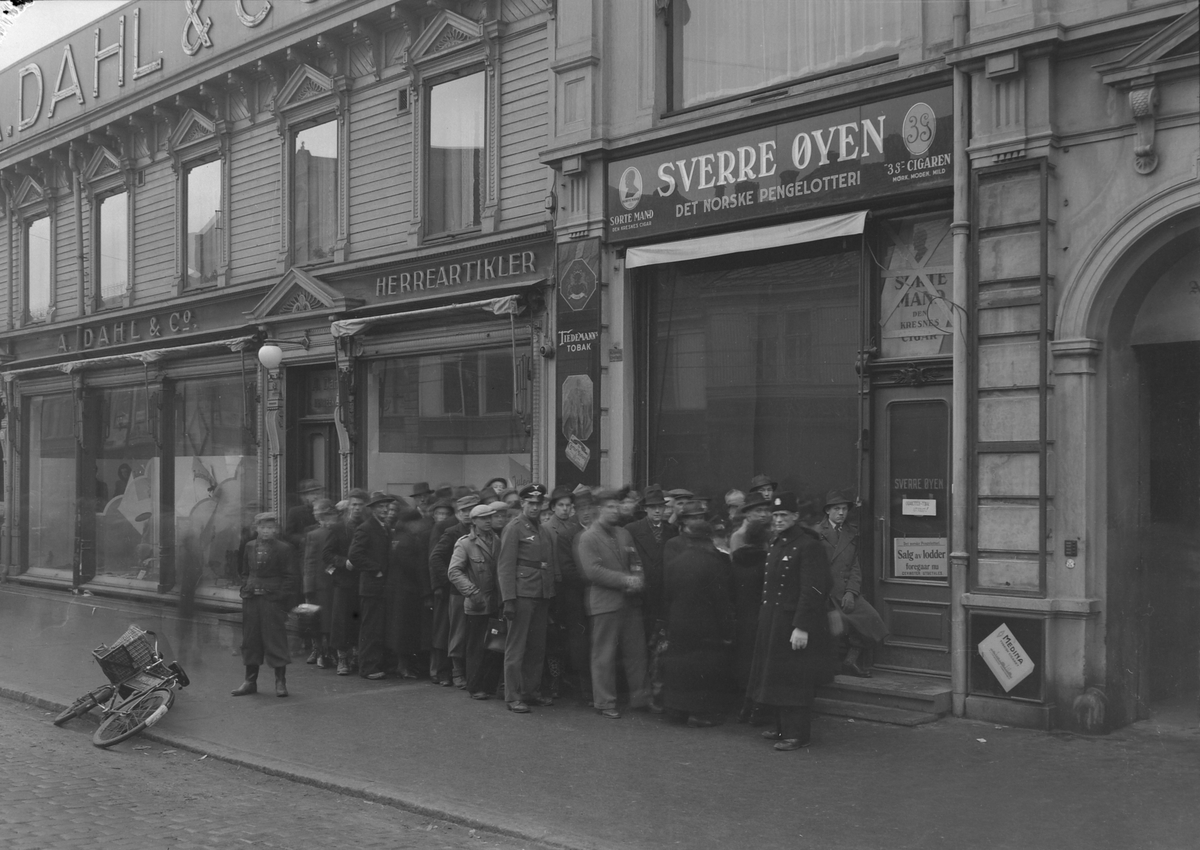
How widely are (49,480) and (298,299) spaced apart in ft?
32.2

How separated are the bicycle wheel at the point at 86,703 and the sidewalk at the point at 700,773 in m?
0.58

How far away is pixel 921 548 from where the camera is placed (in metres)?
11.8

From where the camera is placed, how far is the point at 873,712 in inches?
427

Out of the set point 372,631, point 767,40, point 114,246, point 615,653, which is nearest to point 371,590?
point 372,631

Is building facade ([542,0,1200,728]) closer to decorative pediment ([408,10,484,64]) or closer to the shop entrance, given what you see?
the shop entrance

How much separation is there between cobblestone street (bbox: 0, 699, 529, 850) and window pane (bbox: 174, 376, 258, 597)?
9622 millimetres

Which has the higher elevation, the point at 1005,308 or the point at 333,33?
the point at 333,33

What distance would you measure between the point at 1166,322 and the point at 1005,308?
1.27 metres

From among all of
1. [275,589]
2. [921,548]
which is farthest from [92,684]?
[921,548]

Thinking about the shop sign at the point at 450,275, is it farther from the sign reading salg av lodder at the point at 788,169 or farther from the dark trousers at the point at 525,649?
the dark trousers at the point at 525,649

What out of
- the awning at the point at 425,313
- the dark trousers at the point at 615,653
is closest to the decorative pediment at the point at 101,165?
the awning at the point at 425,313

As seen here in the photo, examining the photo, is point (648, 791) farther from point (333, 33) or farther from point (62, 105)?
point (62, 105)

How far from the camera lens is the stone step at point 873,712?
34.4ft

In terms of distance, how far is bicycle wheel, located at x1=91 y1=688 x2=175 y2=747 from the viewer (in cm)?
1062
